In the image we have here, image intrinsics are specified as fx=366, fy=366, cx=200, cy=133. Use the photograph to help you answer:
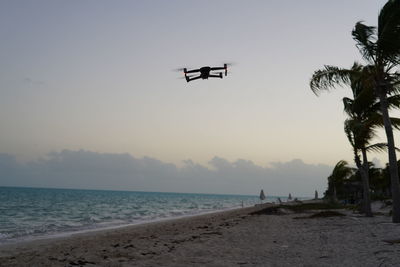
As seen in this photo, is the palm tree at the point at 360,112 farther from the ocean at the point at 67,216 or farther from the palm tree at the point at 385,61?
the ocean at the point at 67,216

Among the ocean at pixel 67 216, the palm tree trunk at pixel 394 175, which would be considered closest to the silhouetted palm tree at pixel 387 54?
the palm tree trunk at pixel 394 175

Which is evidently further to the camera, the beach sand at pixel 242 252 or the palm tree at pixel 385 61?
the palm tree at pixel 385 61

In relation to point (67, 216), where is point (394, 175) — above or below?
above

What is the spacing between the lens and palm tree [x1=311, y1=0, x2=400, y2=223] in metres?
14.7

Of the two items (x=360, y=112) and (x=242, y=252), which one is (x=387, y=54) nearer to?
(x=360, y=112)

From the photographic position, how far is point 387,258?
7.84 metres

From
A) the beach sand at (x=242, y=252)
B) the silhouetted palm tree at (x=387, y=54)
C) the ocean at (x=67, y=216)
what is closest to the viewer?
the beach sand at (x=242, y=252)

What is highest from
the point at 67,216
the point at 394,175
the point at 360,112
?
the point at 360,112

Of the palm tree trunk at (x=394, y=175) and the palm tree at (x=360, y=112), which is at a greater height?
the palm tree at (x=360, y=112)

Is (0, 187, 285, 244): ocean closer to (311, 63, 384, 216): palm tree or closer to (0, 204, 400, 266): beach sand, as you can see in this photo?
(0, 204, 400, 266): beach sand

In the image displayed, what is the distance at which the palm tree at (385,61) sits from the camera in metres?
14.7

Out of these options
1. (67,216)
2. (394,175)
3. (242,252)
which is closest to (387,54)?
(394,175)

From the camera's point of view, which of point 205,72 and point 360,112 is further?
point 360,112

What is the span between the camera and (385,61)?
15.5m
